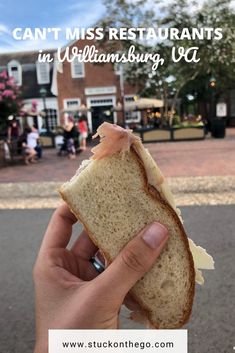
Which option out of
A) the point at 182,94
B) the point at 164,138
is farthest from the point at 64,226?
the point at 182,94

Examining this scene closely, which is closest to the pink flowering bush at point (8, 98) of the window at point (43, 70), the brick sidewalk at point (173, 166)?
the brick sidewalk at point (173, 166)

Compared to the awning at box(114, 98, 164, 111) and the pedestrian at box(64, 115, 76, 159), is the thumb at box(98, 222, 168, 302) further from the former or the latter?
the awning at box(114, 98, 164, 111)

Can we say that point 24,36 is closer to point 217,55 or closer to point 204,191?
point 204,191

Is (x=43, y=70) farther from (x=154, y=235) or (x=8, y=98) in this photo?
(x=8, y=98)

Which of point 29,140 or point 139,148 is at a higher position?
point 139,148

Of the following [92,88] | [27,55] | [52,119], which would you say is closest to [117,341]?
[27,55]

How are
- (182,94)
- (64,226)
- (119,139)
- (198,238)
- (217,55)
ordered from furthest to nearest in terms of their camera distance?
(182,94), (217,55), (198,238), (64,226), (119,139)

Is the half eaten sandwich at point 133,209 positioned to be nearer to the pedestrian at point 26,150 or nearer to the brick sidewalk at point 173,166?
the brick sidewalk at point 173,166

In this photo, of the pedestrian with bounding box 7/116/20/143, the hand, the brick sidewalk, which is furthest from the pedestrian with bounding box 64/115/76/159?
the hand
